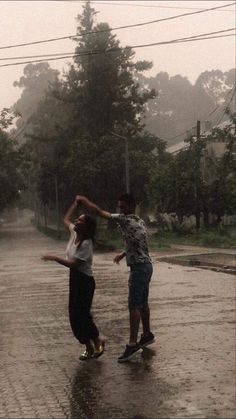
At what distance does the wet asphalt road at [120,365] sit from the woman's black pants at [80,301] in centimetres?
40

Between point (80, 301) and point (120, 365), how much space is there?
82 cm

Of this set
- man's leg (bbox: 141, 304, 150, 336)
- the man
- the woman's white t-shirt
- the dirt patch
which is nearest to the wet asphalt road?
man's leg (bbox: 141, 304, 150, 336)

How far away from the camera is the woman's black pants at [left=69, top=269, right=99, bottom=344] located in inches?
284

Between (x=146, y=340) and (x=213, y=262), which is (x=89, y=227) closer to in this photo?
(x=146, y=340)

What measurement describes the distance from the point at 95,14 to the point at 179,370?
6311 cm

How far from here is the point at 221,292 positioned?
543 inches

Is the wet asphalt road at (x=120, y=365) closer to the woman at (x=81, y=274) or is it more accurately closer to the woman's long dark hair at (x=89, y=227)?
the woman at (x=81, y=274)

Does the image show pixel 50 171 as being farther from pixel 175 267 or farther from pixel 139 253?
pixel 139 253

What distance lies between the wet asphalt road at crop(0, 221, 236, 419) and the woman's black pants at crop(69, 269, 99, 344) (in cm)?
40

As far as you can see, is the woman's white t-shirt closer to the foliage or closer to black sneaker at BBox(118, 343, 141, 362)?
black sneaker at BBox(118, 343, 141, 362)

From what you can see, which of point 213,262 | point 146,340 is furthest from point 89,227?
point 213,262

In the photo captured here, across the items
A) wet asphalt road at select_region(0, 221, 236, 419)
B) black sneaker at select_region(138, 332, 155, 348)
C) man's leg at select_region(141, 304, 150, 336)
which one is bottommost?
wet asphalt road at select_region(0, 221, 236, 419)

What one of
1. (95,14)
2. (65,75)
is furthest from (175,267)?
(95,14)

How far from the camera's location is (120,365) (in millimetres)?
7098
